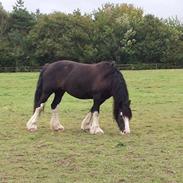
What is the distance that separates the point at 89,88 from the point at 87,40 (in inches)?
2052

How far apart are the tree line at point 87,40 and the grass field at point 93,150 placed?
44865mm

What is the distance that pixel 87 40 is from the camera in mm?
63594

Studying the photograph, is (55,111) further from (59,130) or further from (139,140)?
(139,140)

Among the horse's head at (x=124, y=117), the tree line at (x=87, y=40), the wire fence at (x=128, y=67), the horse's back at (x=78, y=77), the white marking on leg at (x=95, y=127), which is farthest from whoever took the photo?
the tree line at (x=87, y=40)

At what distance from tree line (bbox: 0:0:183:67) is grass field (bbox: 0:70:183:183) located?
44865mm

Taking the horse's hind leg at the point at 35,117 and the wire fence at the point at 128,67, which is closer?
the horse's hind leg at the point at 35,117

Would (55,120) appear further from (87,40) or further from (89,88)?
(87,40)

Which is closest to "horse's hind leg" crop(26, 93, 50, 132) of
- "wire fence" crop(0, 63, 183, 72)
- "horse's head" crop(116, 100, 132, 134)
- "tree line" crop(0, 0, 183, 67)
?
"horse's head" crop(116, 100, 132, 134)

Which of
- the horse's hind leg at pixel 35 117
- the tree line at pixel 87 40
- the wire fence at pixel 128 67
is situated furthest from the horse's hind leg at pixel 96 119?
the tree line at pixel 87 40

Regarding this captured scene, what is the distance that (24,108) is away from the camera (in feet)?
58.2

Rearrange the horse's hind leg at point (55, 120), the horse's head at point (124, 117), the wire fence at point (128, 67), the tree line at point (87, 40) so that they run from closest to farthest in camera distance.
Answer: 1. the horse's head at point (124, 117)
2. the horse's hind leg at point (55, 120)
3. the wire fence at point (128, 67)
4. the tree line at point (87, 40)

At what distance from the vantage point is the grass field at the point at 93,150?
707 centimetres

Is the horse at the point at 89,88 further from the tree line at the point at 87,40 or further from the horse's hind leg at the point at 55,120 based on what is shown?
the tree line at the point at 87,40

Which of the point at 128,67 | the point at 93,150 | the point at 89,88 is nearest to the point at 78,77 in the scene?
the point at 89,88
